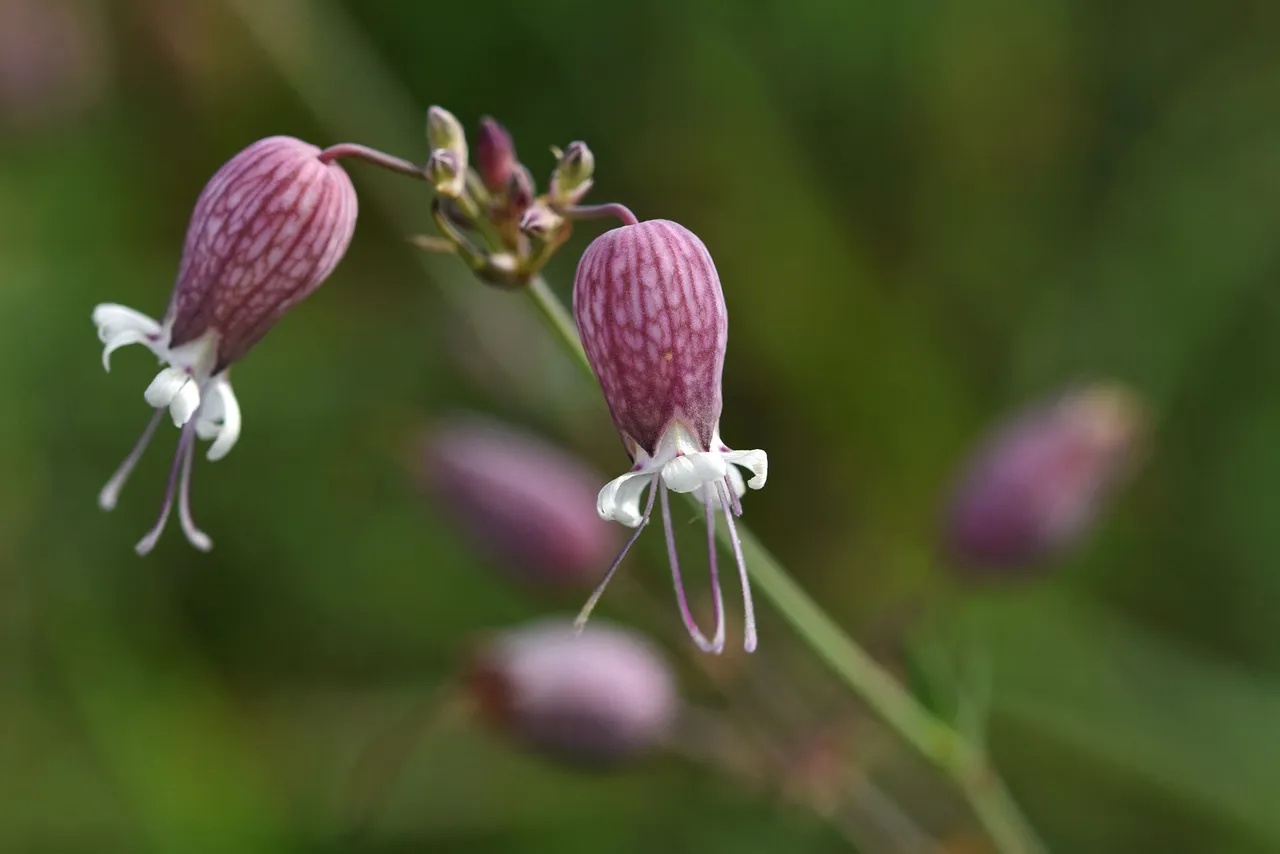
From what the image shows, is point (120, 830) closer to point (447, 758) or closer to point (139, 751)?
point (139, 751)

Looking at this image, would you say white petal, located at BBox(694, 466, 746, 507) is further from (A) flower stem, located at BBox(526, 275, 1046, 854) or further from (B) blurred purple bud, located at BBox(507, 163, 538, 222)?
(B) blurred purple bud, located at BBox(507, 163, 538, 222)

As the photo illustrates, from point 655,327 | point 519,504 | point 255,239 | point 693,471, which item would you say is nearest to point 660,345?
point 655,327

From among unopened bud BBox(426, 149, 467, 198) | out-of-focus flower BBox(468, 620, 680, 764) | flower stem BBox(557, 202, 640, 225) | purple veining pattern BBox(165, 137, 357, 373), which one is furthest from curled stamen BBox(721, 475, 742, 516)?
out-of-focus flower BBox(468, 620, 680, 764)

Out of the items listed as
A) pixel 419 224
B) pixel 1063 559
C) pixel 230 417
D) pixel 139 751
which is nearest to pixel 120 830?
pixel 139 751

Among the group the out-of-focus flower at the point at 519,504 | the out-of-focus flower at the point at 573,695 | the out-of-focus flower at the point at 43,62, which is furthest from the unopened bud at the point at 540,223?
the out-of-focus flower at the point at 43,62

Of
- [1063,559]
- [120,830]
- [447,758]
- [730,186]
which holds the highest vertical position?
[730,186]
